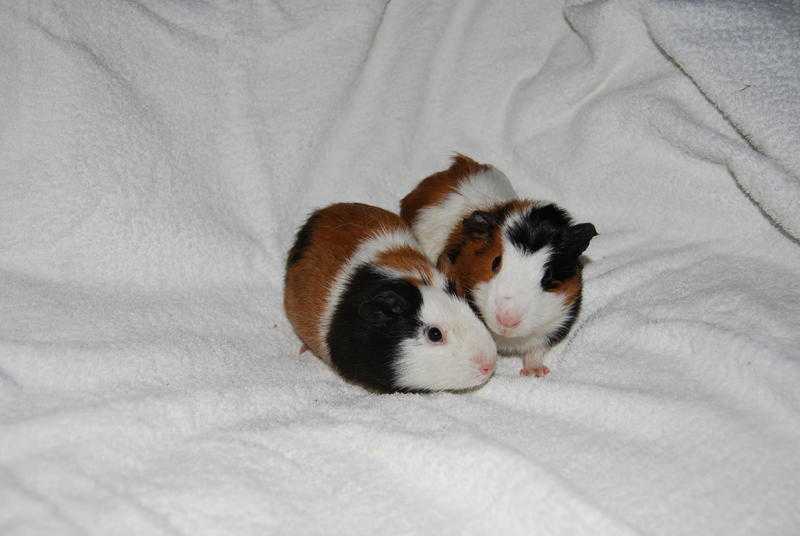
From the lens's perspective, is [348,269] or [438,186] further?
[438,186]

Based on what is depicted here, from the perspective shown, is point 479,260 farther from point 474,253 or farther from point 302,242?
point 302,242

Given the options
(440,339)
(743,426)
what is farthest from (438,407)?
(743,426)

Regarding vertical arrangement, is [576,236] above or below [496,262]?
above

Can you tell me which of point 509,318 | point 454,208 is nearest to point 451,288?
point 509,318

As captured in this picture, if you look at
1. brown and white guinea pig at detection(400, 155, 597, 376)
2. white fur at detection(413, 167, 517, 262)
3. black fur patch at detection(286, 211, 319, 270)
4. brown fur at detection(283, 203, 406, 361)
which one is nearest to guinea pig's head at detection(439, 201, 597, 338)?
brown and white guinea pig at detection(400, 155, 597, 376)

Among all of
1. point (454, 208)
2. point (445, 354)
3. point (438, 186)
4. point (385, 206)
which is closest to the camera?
point (445, 354)
